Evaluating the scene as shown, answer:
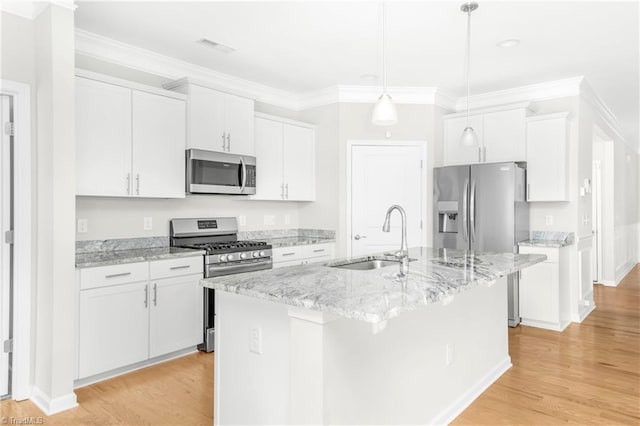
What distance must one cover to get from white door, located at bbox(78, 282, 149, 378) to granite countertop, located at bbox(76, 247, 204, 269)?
0.18m

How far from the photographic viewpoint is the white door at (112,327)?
2.91 m

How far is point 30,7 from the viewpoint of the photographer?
9.00ft

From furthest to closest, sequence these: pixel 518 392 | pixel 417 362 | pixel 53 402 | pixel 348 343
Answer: pixel 518 392 < pixel 53 402 < pixel 417 362 < pixel 348 343

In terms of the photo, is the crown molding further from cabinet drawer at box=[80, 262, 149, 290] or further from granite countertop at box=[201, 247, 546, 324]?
granite countertop at box=[201, 247, 546, 324]

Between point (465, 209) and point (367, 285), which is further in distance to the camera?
point (465, 209)

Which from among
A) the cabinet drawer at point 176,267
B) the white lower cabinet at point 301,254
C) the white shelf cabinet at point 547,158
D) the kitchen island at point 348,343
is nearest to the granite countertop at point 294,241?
the white lower cabinet at point 301,254

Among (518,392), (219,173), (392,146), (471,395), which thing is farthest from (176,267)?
(392,146)

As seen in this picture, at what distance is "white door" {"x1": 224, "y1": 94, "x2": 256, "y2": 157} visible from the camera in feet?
13.4

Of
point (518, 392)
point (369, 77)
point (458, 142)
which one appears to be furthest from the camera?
point (458, 142)

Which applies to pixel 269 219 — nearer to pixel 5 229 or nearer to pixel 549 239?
pixel 5 229

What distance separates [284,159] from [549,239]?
3.02m

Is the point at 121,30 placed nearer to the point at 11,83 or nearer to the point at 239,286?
the point at 11,83

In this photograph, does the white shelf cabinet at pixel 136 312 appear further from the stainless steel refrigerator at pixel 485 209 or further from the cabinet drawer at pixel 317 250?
the stainless steel refrigerator at pixel 485 209

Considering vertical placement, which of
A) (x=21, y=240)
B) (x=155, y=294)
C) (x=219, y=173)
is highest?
(x=219, y=173)
